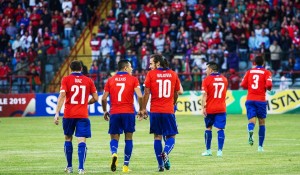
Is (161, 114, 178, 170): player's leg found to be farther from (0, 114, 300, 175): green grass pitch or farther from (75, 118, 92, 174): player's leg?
(75, 118, 92, 174): player's leg

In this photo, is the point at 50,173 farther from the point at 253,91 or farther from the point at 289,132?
the point at 289,132

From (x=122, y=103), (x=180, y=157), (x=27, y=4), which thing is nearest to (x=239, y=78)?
(x=27, y=4)

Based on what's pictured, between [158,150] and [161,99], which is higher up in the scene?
[161,99]

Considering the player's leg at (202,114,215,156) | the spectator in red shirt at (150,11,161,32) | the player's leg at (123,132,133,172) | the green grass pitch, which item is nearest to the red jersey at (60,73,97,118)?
the player's leg at (123,132,133,172)

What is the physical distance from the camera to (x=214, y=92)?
75.7 feet

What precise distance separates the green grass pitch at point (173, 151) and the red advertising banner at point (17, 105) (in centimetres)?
575

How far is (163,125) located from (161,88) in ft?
2.45

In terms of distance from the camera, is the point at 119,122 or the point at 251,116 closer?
the point at 119,122

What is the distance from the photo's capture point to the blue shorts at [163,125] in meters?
19.0

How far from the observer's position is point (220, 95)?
23.1 meters

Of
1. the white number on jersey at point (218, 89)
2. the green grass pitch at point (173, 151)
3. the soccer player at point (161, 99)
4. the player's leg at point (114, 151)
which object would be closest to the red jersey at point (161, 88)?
the soccer player at point (161, 99)

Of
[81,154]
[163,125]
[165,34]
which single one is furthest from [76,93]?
[165,34]

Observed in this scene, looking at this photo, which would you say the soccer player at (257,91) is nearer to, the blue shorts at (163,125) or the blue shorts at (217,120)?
the blue shorts at (217,120)

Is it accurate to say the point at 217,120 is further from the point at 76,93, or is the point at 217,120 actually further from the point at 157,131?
the point at 76,93
